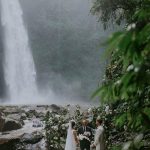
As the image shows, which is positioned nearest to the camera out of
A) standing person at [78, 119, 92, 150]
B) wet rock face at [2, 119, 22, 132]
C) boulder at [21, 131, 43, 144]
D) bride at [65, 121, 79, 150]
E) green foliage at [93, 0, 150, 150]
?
green foliage at [93, 0, 150, 150]

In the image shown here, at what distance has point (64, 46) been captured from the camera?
85500 millimetres

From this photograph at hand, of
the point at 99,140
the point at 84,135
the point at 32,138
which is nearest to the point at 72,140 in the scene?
the point at 84,135

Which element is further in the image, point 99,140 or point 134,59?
point 99,140

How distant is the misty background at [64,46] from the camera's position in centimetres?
7856

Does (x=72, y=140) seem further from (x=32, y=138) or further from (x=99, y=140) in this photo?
(x=32, y=138)

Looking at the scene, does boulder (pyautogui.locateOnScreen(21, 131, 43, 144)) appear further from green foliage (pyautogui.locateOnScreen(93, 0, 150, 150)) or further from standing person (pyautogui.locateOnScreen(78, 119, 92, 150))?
green foliage (pyautogui.locateOnScreen(93, 0, 150, 150))

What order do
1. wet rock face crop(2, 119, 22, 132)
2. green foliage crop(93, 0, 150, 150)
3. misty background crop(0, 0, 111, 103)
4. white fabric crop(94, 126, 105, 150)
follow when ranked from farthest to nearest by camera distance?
misty background crop(0, 0, 111, 103) → wet rock face crop(2, 119, 22, 132) → white fabric crop(94, 126, 105, 150) → green foliage crop(93, 0, 150, 150)

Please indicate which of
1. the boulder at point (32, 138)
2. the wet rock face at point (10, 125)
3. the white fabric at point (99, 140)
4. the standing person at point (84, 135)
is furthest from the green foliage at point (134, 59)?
the wet rock face at point (10, 125)

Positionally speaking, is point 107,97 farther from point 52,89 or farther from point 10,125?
point 52,89

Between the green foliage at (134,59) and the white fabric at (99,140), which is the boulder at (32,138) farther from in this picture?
the green foliage at (134,59)

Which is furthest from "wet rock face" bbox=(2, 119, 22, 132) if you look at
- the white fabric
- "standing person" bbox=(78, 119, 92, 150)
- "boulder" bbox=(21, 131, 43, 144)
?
the white fabric

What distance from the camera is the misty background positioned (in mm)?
78562

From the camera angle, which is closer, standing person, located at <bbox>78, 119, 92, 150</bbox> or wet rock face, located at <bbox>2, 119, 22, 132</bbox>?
standing person, located at <bbox>78, 119, 92, 150</bbox>

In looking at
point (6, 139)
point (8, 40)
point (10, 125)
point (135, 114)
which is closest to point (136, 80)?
point (135, 114)
